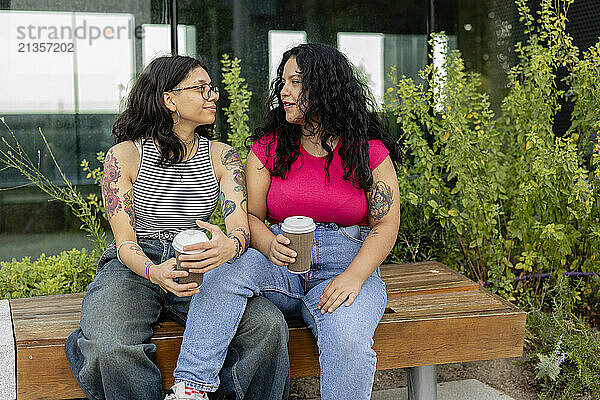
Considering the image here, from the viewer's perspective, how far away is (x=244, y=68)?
4.59 meters

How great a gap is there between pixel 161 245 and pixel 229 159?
437 millimetres

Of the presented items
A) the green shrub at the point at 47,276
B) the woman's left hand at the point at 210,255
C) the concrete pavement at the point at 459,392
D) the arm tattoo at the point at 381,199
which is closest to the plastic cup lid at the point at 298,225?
the woman's left hand at the point at 210,255

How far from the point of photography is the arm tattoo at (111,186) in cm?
243

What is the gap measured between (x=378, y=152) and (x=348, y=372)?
91cm

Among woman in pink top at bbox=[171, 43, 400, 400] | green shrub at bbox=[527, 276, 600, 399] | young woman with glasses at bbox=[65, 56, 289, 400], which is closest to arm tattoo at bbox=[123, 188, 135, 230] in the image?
young woman with glasses at bbox=[65, 56, 289, 400]

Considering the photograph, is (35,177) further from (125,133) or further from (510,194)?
(510,194)

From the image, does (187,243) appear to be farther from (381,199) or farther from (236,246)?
(381,199)

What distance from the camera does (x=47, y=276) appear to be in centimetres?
363

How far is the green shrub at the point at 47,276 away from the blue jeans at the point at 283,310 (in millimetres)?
1689

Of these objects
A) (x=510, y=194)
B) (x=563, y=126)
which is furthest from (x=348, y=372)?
(x=563, y=126)

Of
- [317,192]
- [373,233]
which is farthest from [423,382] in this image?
[317,192]

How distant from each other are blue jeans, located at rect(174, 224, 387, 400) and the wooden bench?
148mm

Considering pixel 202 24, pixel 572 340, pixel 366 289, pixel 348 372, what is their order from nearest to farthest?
1. pixel 348 372
2. pixel 366 289
3. pixel 572 340
4. pixel 202 24

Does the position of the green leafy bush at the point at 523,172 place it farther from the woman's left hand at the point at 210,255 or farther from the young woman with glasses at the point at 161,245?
the woman's left hand at the point at 210,255
